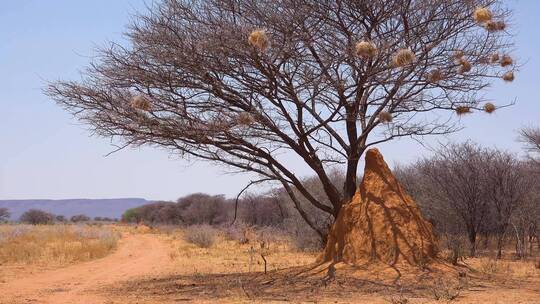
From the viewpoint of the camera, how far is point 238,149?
1257cm

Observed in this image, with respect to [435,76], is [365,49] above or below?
below

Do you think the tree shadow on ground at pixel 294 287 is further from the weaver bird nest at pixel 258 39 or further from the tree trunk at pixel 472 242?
the tree trunk at pixel 472 242

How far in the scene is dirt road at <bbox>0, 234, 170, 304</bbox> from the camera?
11023mm

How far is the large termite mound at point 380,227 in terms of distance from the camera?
11500 mm

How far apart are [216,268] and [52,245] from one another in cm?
1028

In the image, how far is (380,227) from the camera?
37.8 ft

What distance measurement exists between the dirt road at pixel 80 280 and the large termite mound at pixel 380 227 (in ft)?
14.7

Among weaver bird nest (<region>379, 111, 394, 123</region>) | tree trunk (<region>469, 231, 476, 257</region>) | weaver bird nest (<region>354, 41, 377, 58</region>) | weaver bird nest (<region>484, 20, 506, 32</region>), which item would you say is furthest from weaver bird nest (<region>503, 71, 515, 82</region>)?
tree trunk (<region>469, 231, 476, 257</region>)

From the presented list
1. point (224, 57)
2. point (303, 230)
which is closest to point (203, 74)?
point (224, 57)

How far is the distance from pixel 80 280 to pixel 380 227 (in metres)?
7.38

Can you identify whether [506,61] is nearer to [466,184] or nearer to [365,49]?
[365,49]

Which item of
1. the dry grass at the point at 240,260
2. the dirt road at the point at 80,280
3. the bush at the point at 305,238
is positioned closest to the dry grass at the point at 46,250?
the dirt road at the point at 80,280

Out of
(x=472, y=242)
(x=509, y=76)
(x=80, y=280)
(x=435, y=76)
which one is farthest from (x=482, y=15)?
(x=472, y=242)

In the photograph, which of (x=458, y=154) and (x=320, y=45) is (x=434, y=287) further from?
(x=458, y=154)
